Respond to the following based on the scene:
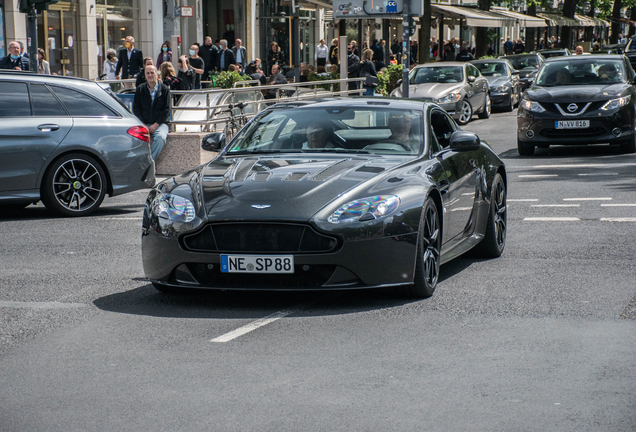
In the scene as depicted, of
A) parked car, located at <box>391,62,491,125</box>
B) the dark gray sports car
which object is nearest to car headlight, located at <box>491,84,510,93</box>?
parked car, located at <box>391,62,491,125</box>

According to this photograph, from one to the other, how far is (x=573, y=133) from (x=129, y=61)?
13824 millimetres

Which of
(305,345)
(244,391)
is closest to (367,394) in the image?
(244,391)

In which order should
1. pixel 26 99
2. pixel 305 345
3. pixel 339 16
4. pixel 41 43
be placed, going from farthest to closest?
pixel 41 43 → pixel 339 16 → pixel 26 99 → pixel 305 345

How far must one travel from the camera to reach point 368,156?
7.40 m

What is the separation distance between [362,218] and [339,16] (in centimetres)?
1795

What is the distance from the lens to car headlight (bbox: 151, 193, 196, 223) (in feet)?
21.5

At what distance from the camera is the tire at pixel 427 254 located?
6652mm

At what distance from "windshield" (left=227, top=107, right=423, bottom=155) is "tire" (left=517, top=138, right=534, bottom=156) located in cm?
1018

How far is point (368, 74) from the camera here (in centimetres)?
2753

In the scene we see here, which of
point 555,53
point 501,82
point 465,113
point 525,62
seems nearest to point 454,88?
point 465,113

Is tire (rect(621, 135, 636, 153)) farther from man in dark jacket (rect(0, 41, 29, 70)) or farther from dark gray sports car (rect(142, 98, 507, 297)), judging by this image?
man in dark jacket (rect(0, 41, 29, 70))

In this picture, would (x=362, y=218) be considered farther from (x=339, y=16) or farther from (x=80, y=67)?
(x=80, y=67)

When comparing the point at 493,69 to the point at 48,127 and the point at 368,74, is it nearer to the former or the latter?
the point at 368,74

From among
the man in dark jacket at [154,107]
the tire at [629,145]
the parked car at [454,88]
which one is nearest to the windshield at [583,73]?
the tire at [629,145]
